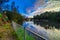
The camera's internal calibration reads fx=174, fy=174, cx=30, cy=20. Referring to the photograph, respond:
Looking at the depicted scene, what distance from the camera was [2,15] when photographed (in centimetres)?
706

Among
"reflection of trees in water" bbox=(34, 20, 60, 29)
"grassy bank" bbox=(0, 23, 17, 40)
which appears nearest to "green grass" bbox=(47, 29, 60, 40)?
"reflection of trees in water" bbox=(34, 20, 60, 29)

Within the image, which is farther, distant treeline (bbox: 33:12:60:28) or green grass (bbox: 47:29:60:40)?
distant treeline (bbox: 33:12:60:28)

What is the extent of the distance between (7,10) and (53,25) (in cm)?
190

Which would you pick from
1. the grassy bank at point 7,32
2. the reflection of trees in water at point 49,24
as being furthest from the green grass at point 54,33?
the grassy bank at point 7,32

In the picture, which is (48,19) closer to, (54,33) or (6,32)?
(54,33)

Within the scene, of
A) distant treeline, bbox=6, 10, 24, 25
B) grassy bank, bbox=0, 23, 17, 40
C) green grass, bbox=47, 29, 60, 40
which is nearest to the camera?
green grass, bbox=47, 29, 60, 40

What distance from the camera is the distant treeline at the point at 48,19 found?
19.9ft

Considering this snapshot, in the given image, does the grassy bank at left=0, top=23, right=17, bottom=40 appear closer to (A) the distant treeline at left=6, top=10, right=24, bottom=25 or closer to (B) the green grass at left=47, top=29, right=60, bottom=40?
(A) the distant treeline at left=6, top=10, right=24, bottom=25

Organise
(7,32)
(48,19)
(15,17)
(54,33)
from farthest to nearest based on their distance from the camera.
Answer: (15,17)
(48,19)
(7,32)
(54,33)

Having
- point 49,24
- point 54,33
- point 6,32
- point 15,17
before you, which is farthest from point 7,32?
point 54,33

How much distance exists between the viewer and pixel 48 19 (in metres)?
6.17

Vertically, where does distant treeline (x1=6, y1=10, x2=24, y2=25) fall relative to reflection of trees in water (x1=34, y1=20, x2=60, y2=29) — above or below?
above

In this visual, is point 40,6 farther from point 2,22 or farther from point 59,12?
point 2,22

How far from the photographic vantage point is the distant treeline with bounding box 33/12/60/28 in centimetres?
606
